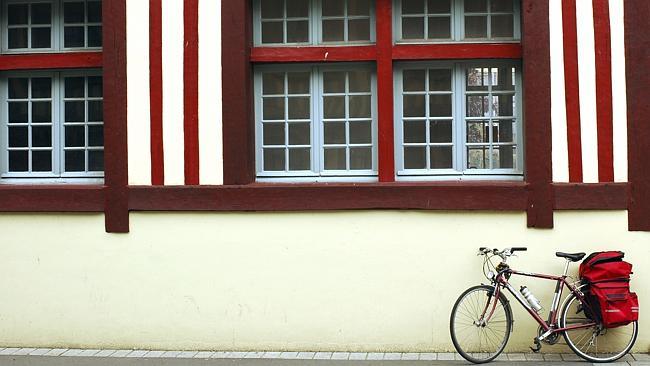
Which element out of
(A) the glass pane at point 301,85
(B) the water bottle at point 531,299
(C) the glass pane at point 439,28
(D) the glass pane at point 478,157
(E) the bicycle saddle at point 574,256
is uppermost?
(C) the glass pane at point 439,28

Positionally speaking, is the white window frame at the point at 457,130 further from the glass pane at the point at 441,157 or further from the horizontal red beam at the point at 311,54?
the horizontal red beam at the point at 311,54

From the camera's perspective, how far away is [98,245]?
9.27 meters

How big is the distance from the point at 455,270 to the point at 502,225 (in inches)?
23.2

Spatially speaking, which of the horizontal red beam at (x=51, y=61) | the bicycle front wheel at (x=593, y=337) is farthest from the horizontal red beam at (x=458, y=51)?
the horizontal red beam at (x=51, y=61)

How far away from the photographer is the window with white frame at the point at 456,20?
919 cm

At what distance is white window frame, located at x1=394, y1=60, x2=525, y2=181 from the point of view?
9.19 metres

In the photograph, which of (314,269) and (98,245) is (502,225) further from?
(98,245)

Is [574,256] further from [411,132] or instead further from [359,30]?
[359,30]

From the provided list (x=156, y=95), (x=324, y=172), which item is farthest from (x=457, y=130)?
(x=156, y=95)

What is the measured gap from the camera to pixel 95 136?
9.66 meters

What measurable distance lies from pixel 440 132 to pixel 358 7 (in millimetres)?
1429

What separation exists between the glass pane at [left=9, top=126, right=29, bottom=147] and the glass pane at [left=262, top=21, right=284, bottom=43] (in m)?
2.61

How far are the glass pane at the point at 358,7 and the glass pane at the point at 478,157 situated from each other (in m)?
1.64

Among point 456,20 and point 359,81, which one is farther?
point 359,81
